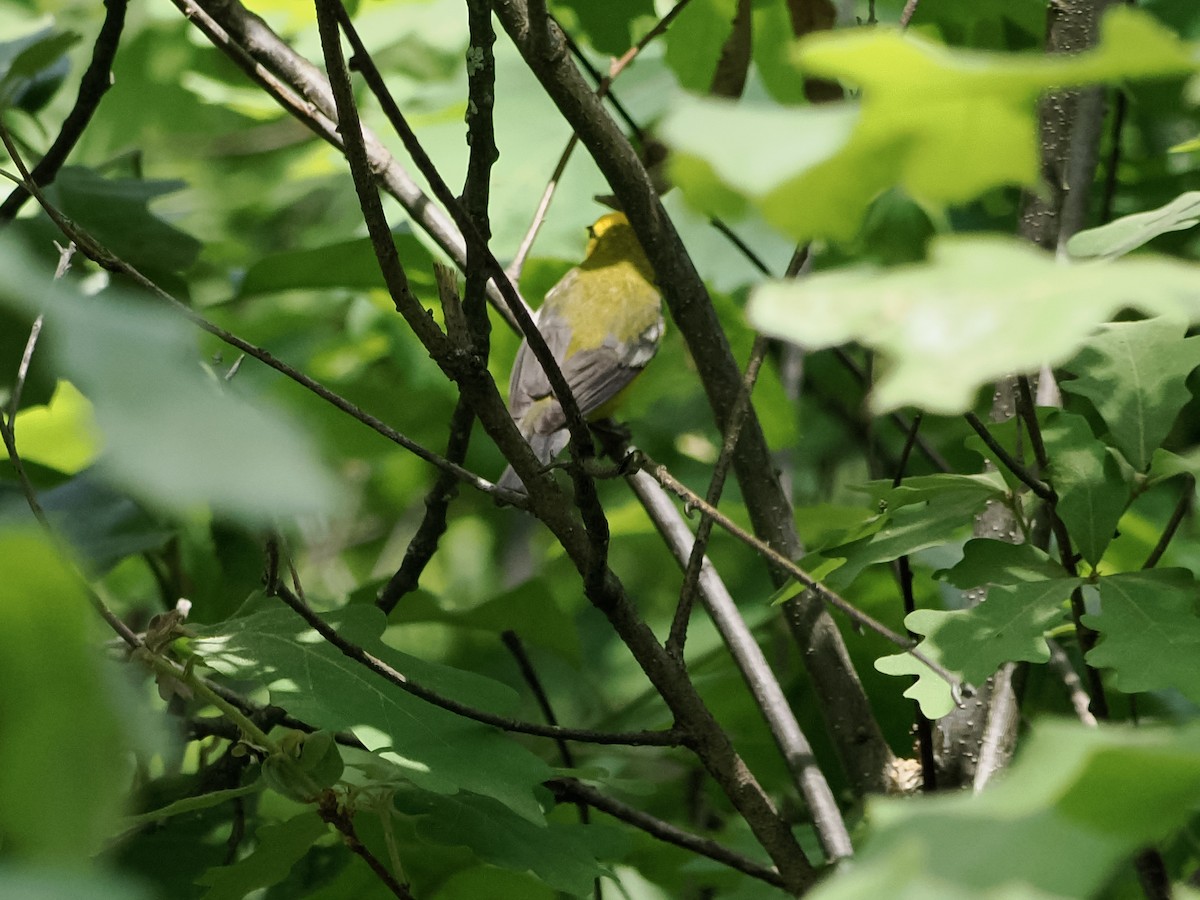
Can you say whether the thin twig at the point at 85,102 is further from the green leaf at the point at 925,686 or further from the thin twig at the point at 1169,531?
the thin twig at the point at 1169,531

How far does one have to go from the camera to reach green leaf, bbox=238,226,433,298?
1.67 m

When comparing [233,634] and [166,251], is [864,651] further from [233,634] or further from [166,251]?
[166,251]

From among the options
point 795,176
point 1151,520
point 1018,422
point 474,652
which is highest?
point 795,176

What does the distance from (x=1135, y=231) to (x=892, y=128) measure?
0.60m

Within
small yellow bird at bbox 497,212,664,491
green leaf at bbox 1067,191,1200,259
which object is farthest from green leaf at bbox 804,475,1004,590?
small yellow bird at bbox 497,212,664,491

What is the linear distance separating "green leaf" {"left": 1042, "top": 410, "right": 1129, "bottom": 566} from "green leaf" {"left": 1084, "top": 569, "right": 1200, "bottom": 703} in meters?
0.05

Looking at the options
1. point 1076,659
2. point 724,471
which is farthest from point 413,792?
point 1076,659

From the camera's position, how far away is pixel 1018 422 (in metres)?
1.19

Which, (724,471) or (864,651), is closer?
(724,471)

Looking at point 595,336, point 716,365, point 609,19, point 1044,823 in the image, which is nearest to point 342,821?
point 716,365

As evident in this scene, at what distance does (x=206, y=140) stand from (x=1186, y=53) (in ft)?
9.24

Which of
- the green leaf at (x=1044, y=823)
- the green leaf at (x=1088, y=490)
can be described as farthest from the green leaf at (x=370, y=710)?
the green leaf at (x=1044, y=823)

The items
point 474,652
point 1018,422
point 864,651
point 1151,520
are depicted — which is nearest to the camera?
point 1018,422

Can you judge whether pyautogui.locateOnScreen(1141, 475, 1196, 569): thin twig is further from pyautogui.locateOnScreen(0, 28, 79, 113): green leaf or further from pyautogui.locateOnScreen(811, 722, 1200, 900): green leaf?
pyautogui.locateOnScreen(0, 28, 79, 113): green leaf
